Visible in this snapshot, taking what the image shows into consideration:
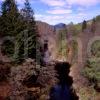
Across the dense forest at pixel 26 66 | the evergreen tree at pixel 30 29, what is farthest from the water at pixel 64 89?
the evergreen tree at pixel 30 29

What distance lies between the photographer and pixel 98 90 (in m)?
37.9

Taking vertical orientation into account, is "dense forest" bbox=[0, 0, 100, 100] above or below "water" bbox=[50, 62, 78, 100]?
above

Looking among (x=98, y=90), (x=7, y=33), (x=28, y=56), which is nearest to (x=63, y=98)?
(x=98, y=90)

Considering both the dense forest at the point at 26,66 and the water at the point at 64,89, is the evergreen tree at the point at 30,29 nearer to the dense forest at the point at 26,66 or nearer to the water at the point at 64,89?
the dense forest at the point at 26,66

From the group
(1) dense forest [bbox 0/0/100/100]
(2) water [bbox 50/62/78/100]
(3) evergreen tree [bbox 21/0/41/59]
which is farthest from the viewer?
(2) water [bbox 50/62/78/100]

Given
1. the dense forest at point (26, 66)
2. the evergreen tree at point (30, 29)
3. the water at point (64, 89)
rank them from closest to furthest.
Answer: the dense forest at point (26, 66), the evergreen tree at point (30, 29), the water at point (64, 89)

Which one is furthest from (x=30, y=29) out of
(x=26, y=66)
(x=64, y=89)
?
(x=64, y=89)

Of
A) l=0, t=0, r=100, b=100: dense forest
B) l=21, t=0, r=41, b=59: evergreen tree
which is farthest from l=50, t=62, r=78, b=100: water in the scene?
l=21, t=0, r=41, b=59: evergreen tree

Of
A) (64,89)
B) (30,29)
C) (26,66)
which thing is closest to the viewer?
(26,66)

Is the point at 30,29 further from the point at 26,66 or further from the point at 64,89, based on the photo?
the point at 64,89

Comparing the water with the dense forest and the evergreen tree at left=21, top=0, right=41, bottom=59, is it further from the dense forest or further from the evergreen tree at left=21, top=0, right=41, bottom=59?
the evergreen tree at left=21, top=0, right=41, bottom=59

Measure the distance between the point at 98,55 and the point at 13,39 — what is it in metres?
10.9

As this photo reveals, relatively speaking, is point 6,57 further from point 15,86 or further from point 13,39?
point 15,86

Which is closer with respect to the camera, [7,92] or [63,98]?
[7,92]
